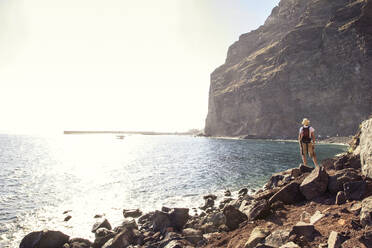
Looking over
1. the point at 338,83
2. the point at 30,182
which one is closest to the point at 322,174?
the point at 30,182

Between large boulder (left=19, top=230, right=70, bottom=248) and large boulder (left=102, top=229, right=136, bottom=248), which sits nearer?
large boulder (left=102, top=229, right=136, bottom=248)

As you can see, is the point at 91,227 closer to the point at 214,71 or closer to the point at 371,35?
the point at 371,35

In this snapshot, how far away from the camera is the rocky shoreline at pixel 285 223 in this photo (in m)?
6.19

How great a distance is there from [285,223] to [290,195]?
233 centimetres

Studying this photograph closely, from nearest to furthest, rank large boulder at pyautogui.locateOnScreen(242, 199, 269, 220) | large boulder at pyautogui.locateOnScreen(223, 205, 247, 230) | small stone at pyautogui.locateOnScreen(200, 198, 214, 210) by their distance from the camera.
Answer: large boulder at pyautogui.locateOnScreen(242, 199, 269, 220), large boulder at pyautogui.locateOnScreen(223, 205, 247, 230), small stone at pyautogui.locateOnScreen(200, 198, 214, 210)

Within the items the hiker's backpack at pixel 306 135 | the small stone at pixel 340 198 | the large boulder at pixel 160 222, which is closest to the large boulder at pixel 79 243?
the large boulder at pixel 160 222

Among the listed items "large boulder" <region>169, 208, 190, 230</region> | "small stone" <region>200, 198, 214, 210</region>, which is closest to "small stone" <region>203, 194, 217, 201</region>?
"small stone" <region>200, 198, 214, 210</region>

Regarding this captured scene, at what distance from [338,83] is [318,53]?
19972mm

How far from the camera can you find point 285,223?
8.00m

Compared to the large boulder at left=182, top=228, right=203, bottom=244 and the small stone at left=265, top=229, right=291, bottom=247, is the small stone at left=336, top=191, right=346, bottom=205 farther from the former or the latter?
the large boulder at left=182, top=228, right=203, bottom=244

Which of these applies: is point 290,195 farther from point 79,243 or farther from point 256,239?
point 79,243

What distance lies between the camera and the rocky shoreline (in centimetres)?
619

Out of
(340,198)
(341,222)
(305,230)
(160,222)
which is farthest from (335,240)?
(160,222)

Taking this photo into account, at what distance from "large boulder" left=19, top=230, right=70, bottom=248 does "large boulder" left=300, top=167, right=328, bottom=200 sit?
13294mm
